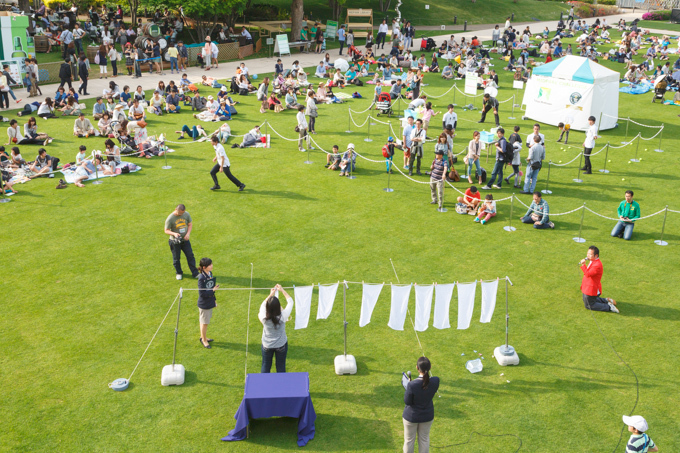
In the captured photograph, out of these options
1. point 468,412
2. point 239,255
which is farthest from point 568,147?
point 468,412

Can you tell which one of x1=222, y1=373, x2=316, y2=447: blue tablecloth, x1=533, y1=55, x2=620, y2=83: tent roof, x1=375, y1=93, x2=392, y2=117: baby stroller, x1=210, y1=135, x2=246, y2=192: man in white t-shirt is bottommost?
x1=222, y1=373, x2=316, y2=447: blue tablecloth

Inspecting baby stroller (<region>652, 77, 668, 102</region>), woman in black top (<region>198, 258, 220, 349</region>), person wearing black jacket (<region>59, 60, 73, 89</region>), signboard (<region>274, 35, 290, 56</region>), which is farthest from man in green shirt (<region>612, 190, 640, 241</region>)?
signboard (<region>274, 35, 290, 56</region>)

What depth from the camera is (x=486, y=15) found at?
64188 millimetres

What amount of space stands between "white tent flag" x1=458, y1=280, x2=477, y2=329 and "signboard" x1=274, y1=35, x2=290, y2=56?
34.6 m

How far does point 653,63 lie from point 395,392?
4607cm

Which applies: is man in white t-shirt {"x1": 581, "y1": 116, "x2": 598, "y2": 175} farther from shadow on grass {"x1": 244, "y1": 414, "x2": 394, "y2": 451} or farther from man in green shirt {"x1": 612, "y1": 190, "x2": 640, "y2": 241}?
shadow on grass {"x1": 244, "y1": 414, "x2": 394, "y2": 451}

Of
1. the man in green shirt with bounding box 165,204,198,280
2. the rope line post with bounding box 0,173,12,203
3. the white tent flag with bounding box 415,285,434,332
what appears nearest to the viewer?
the white tent flag with bounding box 415,285,434,332

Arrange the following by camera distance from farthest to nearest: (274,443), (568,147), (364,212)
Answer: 1. (568,147)
2. (364,212)
3. (274,443)

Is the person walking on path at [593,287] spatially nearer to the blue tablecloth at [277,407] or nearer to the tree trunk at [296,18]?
the blue tablecloth at [277,407]

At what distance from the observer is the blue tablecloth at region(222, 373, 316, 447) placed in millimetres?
9555

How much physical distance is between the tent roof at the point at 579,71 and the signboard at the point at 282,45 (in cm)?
2057

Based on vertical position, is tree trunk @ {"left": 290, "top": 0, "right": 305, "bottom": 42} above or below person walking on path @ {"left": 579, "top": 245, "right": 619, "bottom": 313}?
above

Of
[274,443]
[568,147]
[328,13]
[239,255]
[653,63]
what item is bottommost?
[274,443]

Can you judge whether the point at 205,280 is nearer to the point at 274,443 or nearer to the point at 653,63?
the point at 274,443
